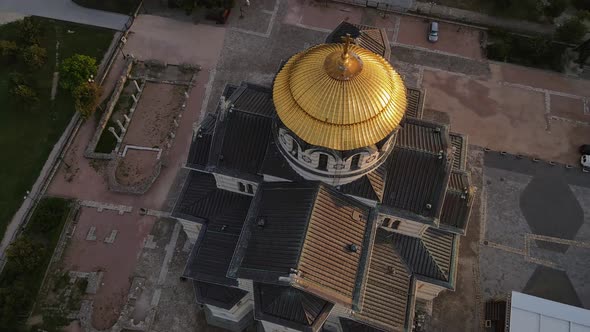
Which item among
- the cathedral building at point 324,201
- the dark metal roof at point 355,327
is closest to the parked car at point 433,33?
the cathedral building at point 324,201

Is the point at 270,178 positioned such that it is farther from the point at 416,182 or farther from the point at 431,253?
the point at 431,253

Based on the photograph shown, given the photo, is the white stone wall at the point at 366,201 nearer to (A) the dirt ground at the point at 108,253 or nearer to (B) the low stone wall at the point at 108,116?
(A) the dirt ground at the point at 108,253

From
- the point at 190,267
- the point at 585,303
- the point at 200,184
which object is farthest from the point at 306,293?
the point at 585,303

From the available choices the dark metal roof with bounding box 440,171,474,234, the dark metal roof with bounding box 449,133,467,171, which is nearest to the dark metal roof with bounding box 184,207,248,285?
the dark metal roof with bounding box 440,171,474,234

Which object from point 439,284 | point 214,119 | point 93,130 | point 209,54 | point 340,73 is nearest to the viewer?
point 340,73

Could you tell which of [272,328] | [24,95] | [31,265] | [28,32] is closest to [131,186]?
[31,265]

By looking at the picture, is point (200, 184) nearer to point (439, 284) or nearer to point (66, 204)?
point (66, 204)
